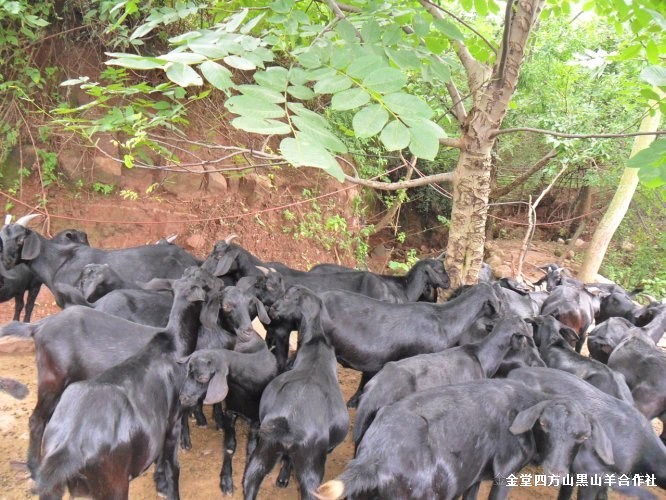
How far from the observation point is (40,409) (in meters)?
3.73

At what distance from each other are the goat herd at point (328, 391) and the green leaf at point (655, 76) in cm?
201

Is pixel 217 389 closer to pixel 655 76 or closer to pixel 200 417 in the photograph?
pixel 200 417

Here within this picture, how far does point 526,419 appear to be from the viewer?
131 inches

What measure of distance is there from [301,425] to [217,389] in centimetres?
59

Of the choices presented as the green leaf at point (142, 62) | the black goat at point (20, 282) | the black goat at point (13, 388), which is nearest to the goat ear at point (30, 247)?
the black goat at point (20, 282)

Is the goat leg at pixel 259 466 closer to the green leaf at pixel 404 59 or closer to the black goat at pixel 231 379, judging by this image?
the black goat at pixel 231 379

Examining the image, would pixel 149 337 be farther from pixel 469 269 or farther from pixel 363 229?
pixel 363 229

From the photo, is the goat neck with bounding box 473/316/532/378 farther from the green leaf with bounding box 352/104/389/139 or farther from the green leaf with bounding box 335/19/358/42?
the green leaf with bounding box 352/104/389/139

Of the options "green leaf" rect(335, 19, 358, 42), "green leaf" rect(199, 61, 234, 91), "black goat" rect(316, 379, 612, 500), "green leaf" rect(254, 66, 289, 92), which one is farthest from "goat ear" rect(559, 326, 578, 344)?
"green leaf" rect(199, 61, 234, 91)

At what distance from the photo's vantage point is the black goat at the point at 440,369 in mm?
3818

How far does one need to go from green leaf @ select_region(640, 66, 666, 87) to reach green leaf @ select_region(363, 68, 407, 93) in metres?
1.15

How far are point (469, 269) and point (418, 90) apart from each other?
4.12 metres

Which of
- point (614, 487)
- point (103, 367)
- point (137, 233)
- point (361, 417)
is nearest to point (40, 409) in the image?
point (103, 367)

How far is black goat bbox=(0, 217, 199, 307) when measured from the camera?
564 centimetres
